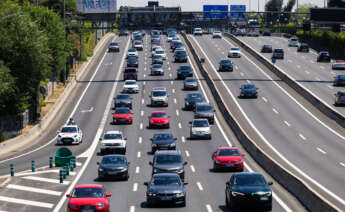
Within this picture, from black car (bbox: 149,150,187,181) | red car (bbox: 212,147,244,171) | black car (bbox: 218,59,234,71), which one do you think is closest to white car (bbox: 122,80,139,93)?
black car (bbox: 218,59,234,71)

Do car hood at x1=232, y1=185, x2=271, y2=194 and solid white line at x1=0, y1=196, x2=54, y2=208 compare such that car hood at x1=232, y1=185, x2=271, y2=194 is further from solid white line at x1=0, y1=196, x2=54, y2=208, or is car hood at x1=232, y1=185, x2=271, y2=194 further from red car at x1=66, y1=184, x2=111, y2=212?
solid white line at x1=0, y1=196, x2=54, y2=208

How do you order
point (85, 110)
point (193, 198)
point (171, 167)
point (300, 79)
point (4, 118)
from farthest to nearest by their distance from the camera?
1. point (300, 79)
2. point (85, 110)
3. point (4, 118)
4. point (171, 167)
5. point (193, 198)

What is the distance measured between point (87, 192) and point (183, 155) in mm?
22732

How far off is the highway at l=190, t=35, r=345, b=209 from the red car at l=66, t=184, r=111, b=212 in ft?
32.2

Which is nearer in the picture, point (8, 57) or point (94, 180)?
point (94, 180)

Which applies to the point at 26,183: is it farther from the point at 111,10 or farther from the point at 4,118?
the point at 111,10

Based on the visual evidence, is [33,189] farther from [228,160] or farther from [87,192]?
[228,160]

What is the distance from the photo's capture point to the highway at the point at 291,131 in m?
42.4

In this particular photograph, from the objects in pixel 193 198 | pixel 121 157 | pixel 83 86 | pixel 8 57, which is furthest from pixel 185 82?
pixel 193 198

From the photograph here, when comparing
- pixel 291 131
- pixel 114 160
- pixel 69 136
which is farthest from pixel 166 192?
pixel 291 131

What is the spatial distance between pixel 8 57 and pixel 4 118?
5.85 m

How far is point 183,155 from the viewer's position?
2036 inches

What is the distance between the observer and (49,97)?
8475 centimetres

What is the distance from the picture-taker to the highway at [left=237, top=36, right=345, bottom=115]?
82.6 meters
